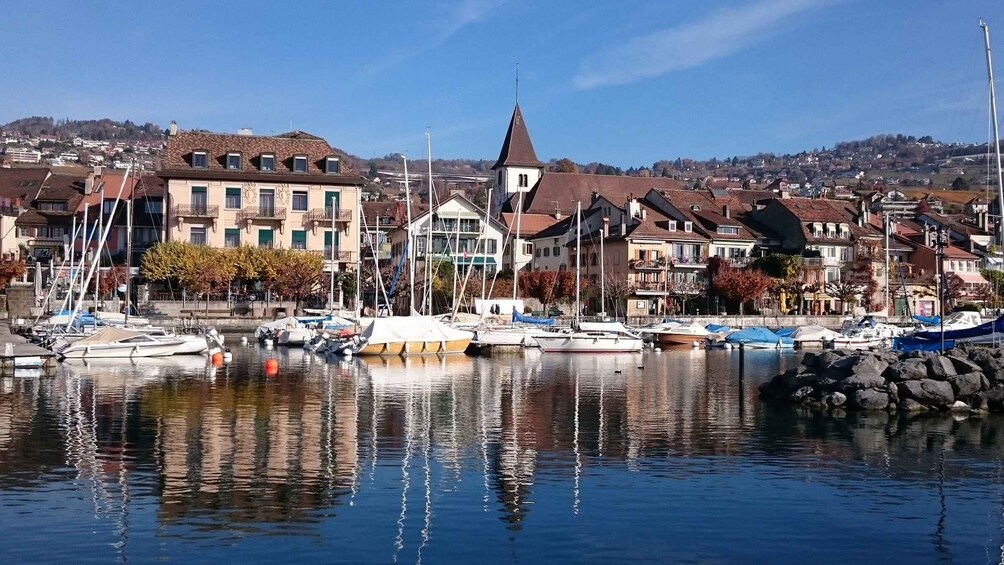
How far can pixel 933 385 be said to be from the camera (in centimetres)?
3434

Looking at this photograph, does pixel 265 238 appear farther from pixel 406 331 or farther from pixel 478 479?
pixel 478 479

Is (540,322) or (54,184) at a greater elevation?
(54,184)

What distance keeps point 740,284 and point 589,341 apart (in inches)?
1309

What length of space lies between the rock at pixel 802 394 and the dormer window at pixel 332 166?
2490 inches

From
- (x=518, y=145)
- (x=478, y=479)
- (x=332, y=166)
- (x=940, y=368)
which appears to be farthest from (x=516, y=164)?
(x=478, y=479)

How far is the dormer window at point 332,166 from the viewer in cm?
9294

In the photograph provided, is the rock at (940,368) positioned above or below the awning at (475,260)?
below

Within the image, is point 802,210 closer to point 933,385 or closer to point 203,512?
point 933,385

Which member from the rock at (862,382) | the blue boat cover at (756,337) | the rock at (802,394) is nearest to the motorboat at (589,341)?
the blue boat cover at (756,337)

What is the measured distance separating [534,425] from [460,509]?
A: 11.4 metres

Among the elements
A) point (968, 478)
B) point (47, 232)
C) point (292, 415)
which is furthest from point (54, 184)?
point (968, 478)

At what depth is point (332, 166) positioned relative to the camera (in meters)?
93.2

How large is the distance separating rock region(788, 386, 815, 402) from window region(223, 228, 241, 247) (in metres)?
63.5

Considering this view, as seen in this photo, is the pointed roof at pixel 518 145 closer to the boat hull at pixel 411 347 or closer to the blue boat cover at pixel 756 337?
the blue boat cover at pixel 756 337
